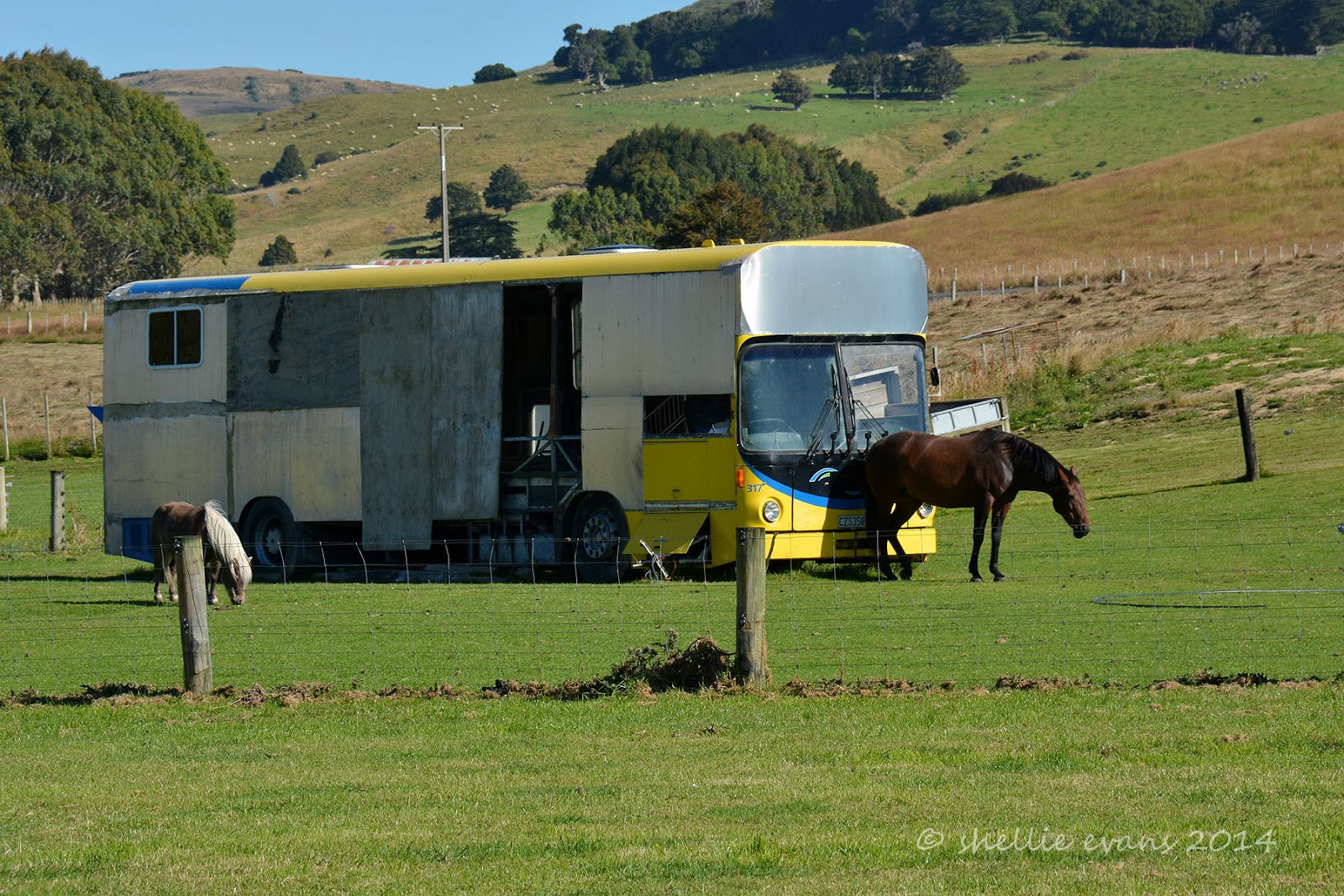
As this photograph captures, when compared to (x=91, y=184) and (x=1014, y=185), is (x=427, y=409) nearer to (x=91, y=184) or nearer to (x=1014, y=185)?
(x=91, y=184)

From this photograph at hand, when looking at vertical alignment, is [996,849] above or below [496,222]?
below

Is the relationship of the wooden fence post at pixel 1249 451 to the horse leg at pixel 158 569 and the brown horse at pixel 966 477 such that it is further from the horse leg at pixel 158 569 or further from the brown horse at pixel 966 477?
the horse leg at pixel 158 569

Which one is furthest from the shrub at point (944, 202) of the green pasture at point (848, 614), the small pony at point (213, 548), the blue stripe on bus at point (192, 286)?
the small pony at point (213, 548)

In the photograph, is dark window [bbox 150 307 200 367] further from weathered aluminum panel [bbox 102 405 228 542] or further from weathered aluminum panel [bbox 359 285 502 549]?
weathered aluminum panel [bbox 359 285 502 549]

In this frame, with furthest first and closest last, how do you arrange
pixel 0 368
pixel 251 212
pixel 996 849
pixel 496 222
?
1. pixel 251 212
2. pixel 496 222
3. pixel 0 368
4. pixel 996 849

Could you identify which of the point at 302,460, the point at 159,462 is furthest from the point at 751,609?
the point at 159,462

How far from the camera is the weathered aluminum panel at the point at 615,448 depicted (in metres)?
21.3

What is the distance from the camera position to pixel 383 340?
23125 millimetres

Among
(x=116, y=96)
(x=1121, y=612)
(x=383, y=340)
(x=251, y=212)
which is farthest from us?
(x=251, y=212)

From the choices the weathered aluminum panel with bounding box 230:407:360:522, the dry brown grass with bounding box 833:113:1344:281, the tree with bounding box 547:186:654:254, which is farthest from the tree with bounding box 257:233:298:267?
the weathered aluminum panel with bounding box 230:407:360:522

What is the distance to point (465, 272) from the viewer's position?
22.8 m

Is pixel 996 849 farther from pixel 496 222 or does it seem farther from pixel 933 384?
pixel 496 222

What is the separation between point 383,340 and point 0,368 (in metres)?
44.2

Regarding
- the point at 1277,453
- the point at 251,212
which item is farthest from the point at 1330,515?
the point at 251,212
